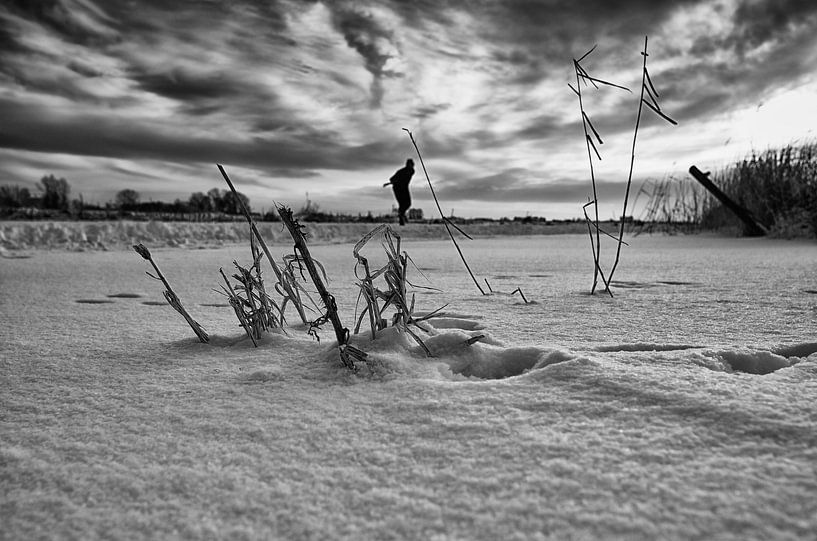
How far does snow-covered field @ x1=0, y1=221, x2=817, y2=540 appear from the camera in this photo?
0.45 meters

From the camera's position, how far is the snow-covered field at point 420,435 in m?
0.45

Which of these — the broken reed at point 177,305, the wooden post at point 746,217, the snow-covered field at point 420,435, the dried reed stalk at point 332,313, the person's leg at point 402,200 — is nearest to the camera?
the snow-covered field at point 420,435

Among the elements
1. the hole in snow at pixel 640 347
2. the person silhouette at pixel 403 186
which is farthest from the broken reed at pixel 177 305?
the person silhouette at pixel 403 186

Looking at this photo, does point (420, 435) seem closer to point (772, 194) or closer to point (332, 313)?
point (332, 313)

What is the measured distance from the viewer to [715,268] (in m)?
2.61

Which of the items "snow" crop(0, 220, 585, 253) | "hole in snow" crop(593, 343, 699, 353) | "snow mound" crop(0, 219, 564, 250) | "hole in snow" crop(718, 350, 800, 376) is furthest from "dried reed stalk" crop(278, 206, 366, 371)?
"snow mound" crop(0, 219, 564, 250)

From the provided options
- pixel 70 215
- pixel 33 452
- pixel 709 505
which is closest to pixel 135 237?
pixel 70 215

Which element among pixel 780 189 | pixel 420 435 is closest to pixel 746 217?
pixel 780 189

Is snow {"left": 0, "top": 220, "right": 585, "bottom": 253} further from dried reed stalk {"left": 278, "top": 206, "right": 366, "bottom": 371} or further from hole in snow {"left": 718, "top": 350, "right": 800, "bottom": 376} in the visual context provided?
hole in snow {"left": 718, "top": 350, "right": 800, "bottom": 376}

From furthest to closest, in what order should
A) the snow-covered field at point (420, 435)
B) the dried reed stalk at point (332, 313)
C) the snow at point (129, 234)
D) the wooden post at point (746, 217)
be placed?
the wooden post at point (746, 217) → the snow at point (129, 234) → the dried reed stalk at point (332, 313) → the snow-covered field at point (420, 435)

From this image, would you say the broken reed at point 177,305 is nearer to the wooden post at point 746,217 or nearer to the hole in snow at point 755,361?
the hole in snow at point 755,361

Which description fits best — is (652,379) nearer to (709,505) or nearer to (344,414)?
(709,505)

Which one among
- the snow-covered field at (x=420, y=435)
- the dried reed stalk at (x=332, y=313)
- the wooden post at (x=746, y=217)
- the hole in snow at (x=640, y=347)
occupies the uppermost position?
the wooden post at (x=746, y=217)

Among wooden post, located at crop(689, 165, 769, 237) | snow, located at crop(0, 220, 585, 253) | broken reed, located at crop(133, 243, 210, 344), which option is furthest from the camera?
wooden post, located at crop(689, 165, 769, 237)
